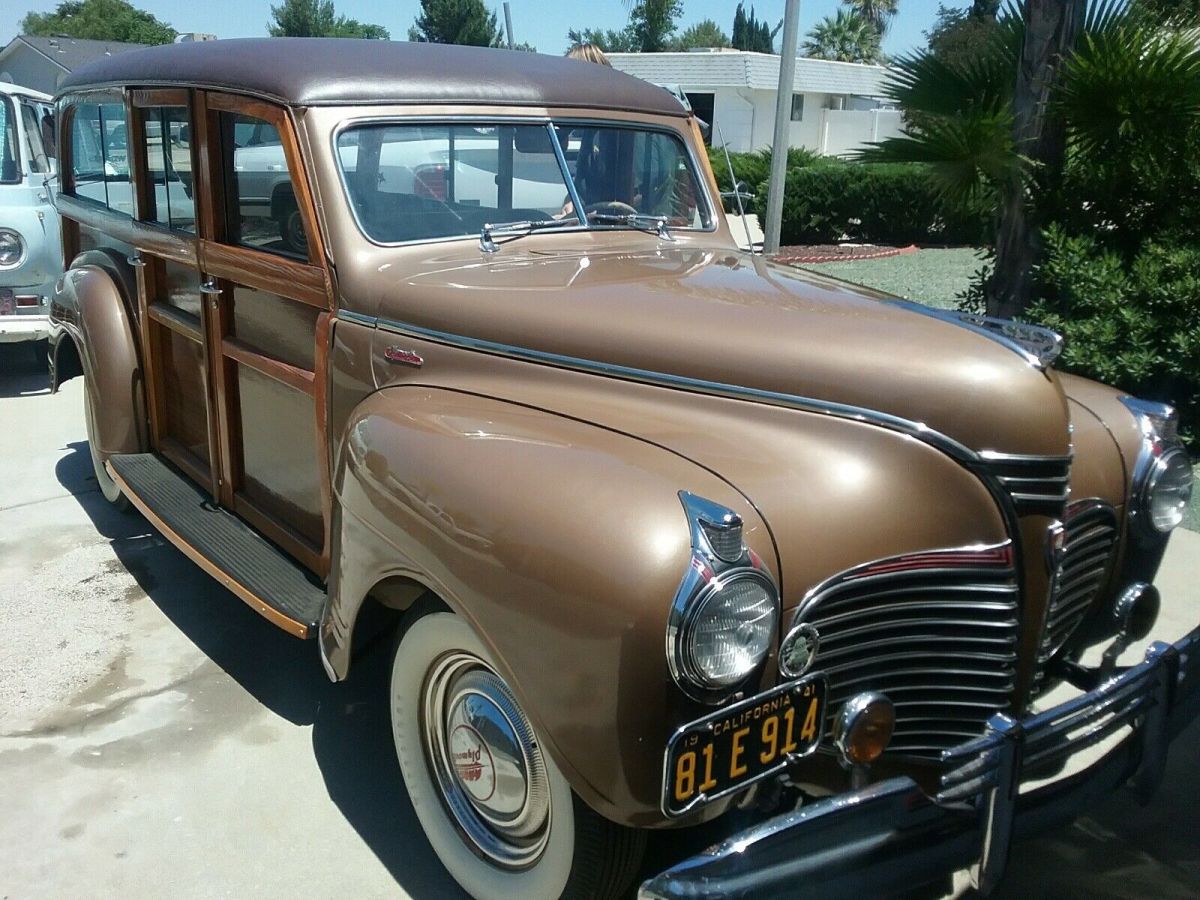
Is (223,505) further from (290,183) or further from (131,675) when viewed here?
(290,183)

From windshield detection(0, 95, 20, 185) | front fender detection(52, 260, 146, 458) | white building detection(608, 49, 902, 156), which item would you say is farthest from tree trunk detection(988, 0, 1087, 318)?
white building detection(608, 49, 902, 156)

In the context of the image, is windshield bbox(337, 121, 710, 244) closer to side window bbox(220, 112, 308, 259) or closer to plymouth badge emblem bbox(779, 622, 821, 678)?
side window bbox(220, 112, 308, 259)

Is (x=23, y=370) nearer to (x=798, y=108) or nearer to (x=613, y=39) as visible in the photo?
(x=798, y=108)

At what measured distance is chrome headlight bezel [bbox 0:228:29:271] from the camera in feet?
22.4

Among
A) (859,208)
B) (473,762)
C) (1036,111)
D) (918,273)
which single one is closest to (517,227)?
(473,762)

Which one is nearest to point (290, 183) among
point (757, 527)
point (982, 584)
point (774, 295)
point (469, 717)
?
point (774, 295)

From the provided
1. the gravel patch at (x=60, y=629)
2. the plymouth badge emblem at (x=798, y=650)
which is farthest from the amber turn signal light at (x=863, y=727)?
the gravel patch at (x=60, y=629)

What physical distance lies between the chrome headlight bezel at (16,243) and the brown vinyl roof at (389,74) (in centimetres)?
371

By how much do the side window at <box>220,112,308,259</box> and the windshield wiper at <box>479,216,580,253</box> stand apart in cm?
51

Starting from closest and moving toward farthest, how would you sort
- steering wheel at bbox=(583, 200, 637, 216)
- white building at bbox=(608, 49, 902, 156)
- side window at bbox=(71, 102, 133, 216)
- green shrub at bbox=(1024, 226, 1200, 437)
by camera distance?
steering wheel at bbox=(583, 200, 637, 216), side window at bbox=(71, 102, 133, 216), green shrub at bbox=(1024, 226, 1200, 437), white building at bbox=(608, 49, 902, 156)

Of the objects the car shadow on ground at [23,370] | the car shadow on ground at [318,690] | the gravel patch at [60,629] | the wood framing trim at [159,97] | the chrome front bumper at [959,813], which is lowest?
the car shadow on ground at [23,370]

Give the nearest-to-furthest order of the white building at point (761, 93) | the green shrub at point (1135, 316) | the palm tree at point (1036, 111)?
the palm tree at point (1036, 111)
the green shrub at point (1135, 316)
the white building at point (761, 93)

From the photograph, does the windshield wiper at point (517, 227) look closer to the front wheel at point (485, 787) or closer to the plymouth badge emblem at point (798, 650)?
the front wheel at point (485, 787)

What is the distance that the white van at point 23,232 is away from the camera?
688 centimetres
